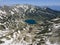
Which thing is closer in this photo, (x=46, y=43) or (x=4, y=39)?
(x=46, y=43)

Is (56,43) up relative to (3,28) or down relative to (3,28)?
up

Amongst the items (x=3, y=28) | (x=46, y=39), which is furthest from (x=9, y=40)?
(x=3, y=28)

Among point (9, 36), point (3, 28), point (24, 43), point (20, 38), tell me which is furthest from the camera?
point (3, 28)

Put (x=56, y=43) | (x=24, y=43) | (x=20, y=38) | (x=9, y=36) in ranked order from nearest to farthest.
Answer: (x=56, y=43)
(x=24, y=43)
(x=20, y=38)
(x=9, y=36)

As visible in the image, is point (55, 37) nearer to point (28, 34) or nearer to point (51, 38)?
point (51, 38)

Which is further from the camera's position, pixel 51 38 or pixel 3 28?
pixel 3 28

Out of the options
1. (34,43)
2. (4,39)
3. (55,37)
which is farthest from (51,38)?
(4,39)

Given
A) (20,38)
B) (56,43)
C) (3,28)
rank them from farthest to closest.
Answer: (3,28) < (20,38) < (56,43)

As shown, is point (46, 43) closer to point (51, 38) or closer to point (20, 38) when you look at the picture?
point (51, 38)

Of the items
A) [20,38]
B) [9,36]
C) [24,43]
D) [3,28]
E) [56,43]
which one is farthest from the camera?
[3,28]
